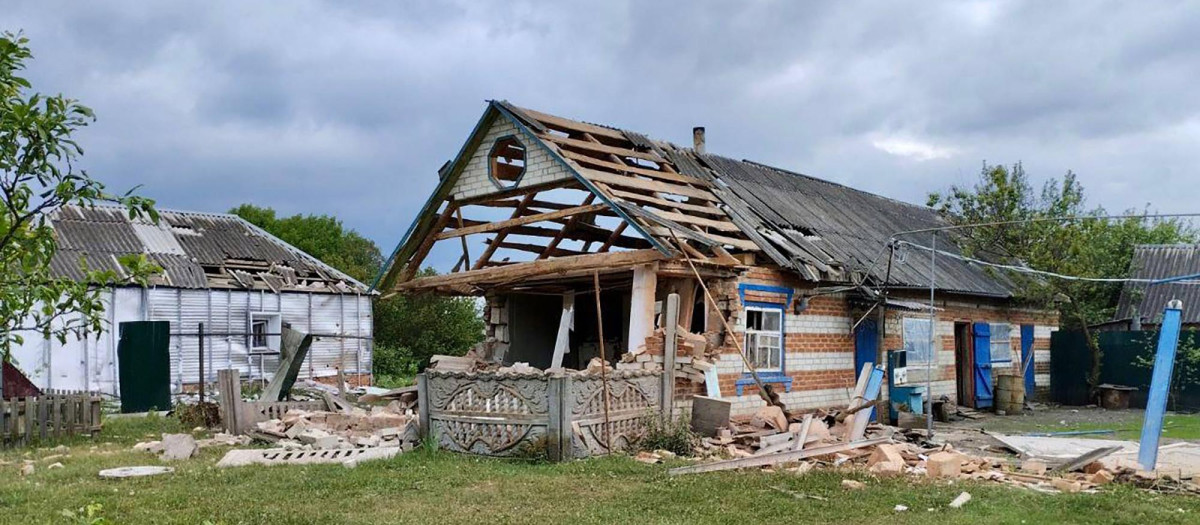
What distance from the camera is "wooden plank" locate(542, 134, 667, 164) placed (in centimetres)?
1617

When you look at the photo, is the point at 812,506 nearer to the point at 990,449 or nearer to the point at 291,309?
the point at 990,449

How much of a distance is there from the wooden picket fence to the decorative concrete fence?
19.0ft

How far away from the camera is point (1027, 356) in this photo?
23.7 m

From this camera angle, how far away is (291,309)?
27844 millimetres

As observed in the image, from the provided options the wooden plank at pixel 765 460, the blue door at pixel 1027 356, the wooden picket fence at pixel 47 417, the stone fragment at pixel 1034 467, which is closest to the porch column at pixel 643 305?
the wooden plank at pixel 765 460

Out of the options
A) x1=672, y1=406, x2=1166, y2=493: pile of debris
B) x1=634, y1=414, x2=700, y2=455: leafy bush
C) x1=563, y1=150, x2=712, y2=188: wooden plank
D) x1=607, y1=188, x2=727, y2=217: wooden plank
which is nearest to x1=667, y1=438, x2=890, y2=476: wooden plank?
x1=672, y1=406, x2=1166, y2=493: pile of debris

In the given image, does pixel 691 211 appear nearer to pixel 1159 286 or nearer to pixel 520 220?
pixel 520 220

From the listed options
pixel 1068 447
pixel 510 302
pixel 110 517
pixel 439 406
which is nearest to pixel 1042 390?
pixel 1068 447

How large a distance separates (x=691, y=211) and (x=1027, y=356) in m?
11.9

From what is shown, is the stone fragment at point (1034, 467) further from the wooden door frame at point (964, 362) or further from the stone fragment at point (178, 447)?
the wooden door frame at point (964, 362)

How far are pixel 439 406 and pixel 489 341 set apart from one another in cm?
664

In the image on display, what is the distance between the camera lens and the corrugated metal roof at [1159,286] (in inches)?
1025

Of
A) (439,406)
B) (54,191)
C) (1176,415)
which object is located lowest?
(1176,415)

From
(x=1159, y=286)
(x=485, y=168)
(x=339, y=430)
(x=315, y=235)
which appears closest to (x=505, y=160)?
(x=485, y=168)
